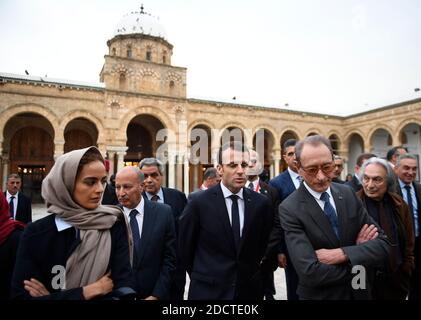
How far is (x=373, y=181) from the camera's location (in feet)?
9.32

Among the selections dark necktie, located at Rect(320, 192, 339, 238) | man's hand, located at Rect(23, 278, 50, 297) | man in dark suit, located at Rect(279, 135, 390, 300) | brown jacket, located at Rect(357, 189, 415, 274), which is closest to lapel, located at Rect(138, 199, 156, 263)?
man's hand, located at Rect(23, 278, 50, 297)

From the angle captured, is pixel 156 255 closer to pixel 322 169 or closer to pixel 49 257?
pixel 49 257

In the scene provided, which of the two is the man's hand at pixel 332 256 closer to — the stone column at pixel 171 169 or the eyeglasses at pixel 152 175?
the eyeglasses at pixel 152 175

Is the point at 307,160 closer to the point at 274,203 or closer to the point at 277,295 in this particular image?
the point at 274,203

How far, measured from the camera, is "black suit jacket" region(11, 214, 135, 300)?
4.84 feet

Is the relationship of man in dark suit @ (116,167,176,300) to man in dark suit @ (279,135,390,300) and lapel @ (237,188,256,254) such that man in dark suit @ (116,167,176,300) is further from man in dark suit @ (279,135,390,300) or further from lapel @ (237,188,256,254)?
man in dark suit @ (279,135,390,300)

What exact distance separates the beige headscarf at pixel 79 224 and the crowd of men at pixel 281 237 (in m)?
0.24

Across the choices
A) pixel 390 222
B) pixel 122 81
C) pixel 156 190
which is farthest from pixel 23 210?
pixel 122 81

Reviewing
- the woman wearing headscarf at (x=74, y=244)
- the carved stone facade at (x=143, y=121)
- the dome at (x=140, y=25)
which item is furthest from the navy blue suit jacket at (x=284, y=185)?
the dome at (x=140, y=25)

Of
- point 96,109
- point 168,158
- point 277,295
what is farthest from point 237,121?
point 277,295

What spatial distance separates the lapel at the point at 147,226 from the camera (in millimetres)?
2537

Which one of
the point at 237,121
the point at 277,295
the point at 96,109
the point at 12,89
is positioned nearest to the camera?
the point at 277,295

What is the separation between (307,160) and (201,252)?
1251 mm

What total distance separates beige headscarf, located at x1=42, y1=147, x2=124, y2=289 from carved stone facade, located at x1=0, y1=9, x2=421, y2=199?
1582 cm
